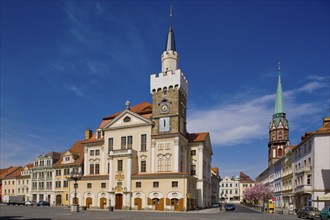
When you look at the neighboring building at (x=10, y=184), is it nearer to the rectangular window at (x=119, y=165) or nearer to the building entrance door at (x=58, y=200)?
the building entrance door at (x=58, y=200)

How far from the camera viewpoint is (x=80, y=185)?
64688 millimetres

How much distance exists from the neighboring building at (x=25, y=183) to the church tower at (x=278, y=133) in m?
78.3

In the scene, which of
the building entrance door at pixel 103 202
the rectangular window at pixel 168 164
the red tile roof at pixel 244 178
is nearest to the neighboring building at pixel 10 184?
the building entrance door at pixel 103 202

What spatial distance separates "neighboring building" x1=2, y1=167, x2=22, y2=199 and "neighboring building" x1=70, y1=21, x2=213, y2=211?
4364 cm

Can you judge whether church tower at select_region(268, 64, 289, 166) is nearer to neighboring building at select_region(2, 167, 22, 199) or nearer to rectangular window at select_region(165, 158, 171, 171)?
rectangular window at select_region(165, 158, 171, 171)

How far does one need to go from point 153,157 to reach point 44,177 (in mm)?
38318

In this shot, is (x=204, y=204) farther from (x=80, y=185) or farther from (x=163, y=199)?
(x=80, y=185)

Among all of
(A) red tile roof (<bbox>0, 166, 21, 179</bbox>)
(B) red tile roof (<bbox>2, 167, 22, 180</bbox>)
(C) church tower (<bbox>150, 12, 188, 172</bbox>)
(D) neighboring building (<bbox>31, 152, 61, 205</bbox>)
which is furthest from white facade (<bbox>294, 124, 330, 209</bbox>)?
(A) red tile roof (<bbox>0, 166, 21, 179</bbox>)

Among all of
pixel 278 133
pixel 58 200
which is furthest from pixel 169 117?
pixel 278 133

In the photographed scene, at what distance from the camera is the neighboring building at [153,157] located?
186ft

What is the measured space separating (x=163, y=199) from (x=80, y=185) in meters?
17.6

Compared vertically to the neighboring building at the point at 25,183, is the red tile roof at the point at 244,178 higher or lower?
lower

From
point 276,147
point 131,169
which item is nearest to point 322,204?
point 131,169

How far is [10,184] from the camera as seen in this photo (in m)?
102
